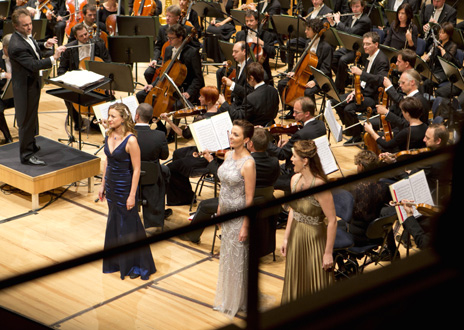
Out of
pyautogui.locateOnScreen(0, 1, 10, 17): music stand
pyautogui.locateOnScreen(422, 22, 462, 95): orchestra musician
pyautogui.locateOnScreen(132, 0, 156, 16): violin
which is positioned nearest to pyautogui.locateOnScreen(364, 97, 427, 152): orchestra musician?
pyautogui.locateOnScreen(422, 22, 462, 95): orchestra musician

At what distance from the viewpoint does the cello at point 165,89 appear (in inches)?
283

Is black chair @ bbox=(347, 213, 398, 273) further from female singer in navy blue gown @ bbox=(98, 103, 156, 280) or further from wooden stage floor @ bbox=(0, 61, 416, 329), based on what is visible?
female singer in navy blue gown @ bbox=(98, 103, 156, 280)

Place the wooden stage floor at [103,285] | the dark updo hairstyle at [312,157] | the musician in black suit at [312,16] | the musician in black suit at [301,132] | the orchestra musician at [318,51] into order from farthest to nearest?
the musician in black suit at [312,16] < the orchestra musician at [318,51] < the musician in black suit at [301,132] < the dark updo hairstyle at [312,157] < the wooden stage floor at [103,285]

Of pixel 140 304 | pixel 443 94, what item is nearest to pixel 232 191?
pixel 140 304

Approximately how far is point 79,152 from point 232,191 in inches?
99.6

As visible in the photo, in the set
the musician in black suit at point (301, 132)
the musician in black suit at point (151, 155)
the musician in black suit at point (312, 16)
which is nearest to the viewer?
the musician in black suit at point (151, 155)

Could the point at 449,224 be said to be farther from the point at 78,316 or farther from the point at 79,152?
the point at 79,152

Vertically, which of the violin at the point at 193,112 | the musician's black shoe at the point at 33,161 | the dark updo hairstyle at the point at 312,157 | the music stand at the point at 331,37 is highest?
the music stand at the point at 331,37

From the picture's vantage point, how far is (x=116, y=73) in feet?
22.7

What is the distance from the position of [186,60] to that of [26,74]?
205cm

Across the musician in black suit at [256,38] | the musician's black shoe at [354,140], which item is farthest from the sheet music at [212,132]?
the musician's black shoe at [354,140]

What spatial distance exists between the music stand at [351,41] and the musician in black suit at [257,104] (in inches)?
79.2

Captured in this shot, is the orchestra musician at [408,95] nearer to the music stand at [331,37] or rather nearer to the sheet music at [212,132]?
the sheet music at [212,132]

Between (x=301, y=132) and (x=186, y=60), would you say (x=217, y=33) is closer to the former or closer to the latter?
(x=186, y=60)
